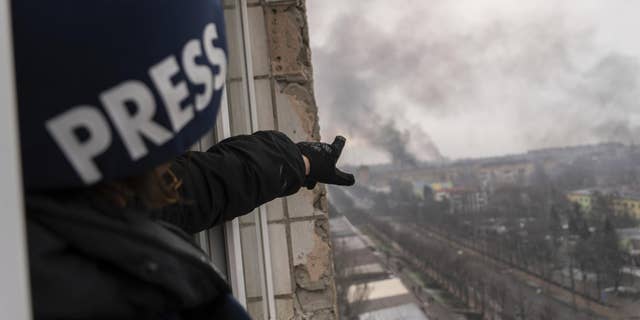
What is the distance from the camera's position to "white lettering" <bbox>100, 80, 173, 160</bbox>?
1.51ft

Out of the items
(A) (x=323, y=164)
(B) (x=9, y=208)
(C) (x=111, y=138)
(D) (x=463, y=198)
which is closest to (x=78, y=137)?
(C) (x=111, y=138)

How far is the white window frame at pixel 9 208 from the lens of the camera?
12.6 inches

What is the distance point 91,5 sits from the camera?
1.48 ft

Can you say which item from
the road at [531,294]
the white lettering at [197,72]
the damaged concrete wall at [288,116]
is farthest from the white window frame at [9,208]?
the road at [531,294]

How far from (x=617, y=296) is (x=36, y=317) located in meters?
2.26

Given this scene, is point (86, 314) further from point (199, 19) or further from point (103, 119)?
point (199, 19)

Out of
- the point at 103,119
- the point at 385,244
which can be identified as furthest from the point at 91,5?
the point at 385,244

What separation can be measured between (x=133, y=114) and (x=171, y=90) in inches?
2.0

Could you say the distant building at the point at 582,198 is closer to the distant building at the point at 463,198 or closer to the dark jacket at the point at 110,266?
the distant building at the point at 463,198

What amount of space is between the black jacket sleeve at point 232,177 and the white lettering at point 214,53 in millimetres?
315

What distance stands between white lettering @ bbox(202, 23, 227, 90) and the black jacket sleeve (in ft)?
1.03

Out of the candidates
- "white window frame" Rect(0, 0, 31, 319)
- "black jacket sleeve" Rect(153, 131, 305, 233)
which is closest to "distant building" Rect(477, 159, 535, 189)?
"black jacket sleeve" Rect(153, 131, 305, 233)

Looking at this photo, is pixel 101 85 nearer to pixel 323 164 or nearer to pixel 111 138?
pixel 111 138

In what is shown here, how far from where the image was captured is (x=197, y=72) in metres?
0.53
